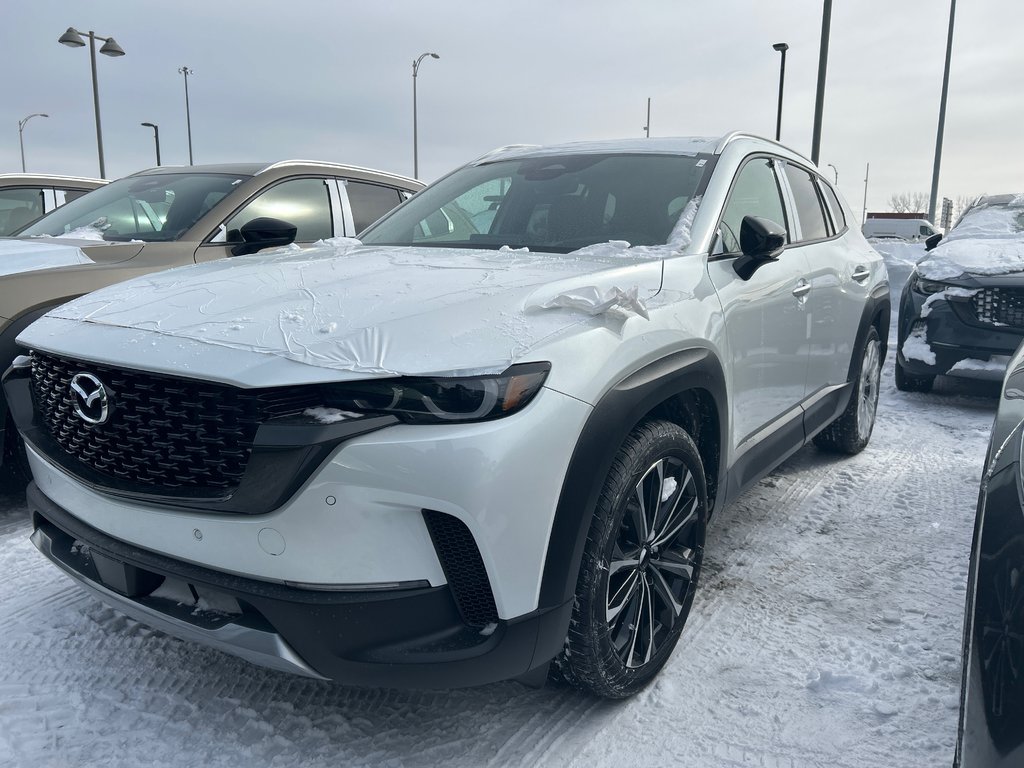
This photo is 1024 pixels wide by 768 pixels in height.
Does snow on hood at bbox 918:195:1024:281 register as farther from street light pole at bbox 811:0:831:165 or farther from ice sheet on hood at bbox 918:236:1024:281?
street light pole at bbox 811:0:831:165

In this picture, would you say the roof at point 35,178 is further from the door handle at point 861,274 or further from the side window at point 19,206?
the door handle at point 861,274

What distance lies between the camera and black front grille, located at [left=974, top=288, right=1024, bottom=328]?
567cm

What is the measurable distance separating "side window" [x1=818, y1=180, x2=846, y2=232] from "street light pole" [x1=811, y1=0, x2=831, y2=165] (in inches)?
417

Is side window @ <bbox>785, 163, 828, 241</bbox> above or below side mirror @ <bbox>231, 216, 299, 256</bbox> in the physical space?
above

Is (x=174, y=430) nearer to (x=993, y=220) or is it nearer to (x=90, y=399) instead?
(x=90, y=399)

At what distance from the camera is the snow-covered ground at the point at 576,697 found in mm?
2193

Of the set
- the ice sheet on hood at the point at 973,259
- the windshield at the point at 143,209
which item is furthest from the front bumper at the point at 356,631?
the ice sheet on hood at the point at 973,259

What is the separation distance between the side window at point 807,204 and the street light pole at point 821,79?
11.1 m

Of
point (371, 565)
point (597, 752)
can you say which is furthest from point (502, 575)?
point (597, 752)

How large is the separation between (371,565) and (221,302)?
889mm

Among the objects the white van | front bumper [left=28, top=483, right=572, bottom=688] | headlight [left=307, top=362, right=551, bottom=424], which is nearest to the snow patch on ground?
front bumper [left=28, top=483, right=572, bottom=688]

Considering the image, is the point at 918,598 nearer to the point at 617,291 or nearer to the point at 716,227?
the point at 716,227

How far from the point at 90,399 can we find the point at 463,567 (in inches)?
41.4

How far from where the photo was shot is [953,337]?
5.92 metres
